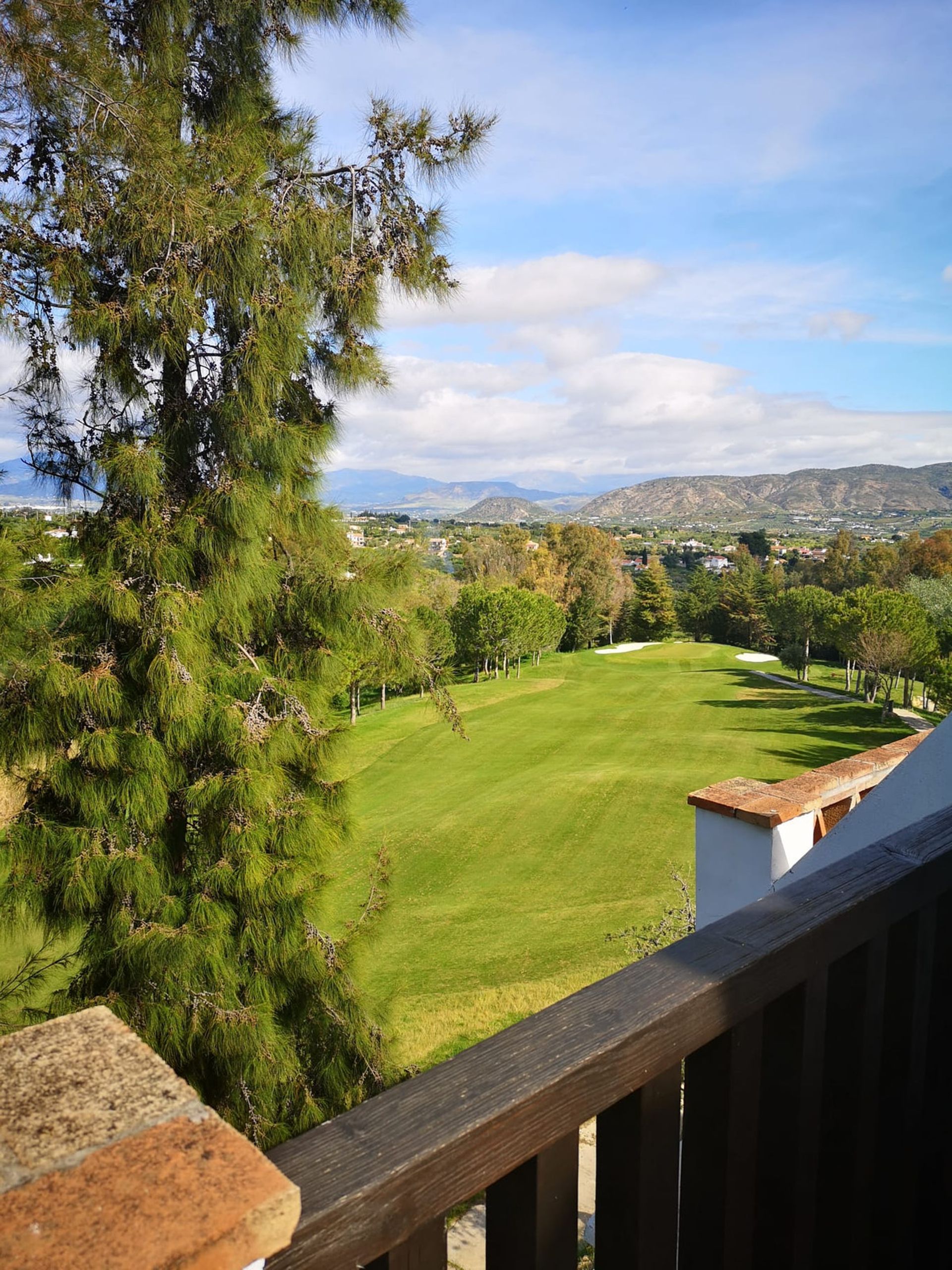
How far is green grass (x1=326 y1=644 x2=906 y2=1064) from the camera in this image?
400 inches

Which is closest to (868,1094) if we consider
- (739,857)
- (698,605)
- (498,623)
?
(739,857)

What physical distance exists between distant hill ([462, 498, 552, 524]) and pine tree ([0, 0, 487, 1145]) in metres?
112

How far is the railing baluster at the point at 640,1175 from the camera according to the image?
71cm

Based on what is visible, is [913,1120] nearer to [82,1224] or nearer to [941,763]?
[941,763]

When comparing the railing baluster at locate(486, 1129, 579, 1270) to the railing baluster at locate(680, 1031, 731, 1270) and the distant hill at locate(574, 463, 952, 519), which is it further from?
the distant hill at locate(574, 463, 952, 519)

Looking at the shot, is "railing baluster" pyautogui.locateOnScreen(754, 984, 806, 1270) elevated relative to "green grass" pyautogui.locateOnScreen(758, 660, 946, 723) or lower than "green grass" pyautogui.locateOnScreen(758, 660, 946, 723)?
elevated

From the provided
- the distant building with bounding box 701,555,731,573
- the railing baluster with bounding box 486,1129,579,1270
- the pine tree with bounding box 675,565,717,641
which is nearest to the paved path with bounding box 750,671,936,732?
the pine tree with bounding box 675,565,717,641

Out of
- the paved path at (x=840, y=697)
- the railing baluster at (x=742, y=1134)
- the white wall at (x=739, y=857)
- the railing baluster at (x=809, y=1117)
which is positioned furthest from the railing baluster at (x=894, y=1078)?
the paved path at (x=840, y=697)

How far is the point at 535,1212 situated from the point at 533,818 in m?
16.7

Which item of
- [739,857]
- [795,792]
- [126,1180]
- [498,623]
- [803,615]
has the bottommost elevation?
[803,615]

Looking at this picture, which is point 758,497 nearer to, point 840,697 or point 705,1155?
point 840,697

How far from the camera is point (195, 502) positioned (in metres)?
4.02

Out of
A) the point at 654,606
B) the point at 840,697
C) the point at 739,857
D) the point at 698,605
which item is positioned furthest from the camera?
the point at 698,605

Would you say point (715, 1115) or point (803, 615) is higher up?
point (715, 1115)
